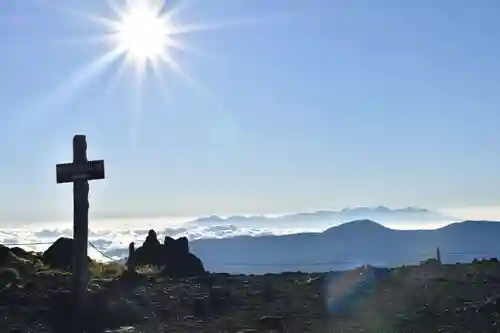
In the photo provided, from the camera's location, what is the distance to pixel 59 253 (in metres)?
29.2

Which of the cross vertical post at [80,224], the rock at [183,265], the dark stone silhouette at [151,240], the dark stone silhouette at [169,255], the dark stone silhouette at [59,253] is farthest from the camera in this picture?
the dark stone silhouette at [151,240]

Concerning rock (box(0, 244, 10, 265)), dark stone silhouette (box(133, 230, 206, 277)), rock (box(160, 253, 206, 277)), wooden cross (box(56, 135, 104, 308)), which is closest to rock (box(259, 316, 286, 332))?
wooden cross (box(56, 135, 104, 308))

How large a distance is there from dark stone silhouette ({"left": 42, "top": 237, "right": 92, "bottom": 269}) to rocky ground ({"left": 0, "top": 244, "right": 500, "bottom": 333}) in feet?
15.2

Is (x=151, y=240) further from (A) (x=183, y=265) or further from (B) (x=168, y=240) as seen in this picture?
(A) (x=183, y=265)

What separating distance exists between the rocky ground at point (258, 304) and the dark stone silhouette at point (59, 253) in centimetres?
463

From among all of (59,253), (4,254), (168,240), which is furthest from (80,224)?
(168,240)

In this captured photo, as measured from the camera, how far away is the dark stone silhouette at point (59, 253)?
93.6 ft

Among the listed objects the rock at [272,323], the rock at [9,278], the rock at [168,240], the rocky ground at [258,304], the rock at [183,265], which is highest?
the rock at [168,240]

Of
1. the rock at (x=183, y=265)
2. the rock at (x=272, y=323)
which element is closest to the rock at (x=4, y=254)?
the rock at (x=183, y=265)

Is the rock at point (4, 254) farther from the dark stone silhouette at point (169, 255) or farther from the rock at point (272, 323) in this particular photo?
the rock at point (272, 323)

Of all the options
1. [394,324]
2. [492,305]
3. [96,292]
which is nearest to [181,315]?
[96,292]

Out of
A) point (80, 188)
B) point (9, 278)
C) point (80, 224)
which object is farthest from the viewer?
point (9, 278)

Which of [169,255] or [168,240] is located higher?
[168,240]

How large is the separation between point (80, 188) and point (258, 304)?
178 inches
